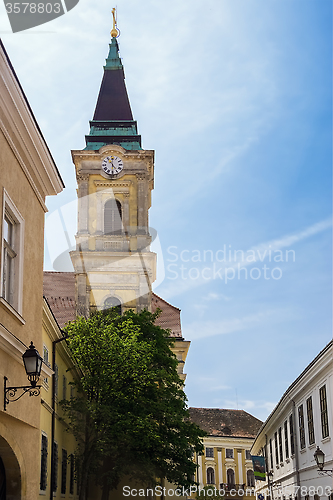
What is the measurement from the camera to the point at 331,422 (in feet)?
65.6

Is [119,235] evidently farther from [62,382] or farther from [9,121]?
[9,121]

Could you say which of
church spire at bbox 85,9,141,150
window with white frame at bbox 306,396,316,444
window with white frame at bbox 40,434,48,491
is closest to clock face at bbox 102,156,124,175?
church spire at bbox 85,9,141,150

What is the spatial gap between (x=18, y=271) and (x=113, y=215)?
31808mm

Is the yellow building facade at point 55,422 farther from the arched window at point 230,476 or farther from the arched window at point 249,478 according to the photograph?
the arched window at point 249,478

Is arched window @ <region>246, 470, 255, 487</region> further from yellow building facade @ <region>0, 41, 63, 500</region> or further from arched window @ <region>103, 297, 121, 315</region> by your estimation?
yellow building facade @ <region>0, 41, 63, 500</region>

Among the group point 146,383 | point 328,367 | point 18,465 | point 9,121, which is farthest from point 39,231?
point 146,383

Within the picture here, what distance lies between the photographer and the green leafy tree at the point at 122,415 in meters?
23.3

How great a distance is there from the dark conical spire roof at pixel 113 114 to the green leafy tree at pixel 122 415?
20911 millimetres

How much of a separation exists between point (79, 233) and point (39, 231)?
29093mm

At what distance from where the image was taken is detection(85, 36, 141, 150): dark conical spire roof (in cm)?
4403

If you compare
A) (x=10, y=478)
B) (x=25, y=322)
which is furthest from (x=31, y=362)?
(x=10, y=478)

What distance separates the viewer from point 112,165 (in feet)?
141

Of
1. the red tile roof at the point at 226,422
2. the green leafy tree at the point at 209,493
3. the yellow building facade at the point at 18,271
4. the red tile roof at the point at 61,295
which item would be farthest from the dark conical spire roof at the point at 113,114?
the red tile roof at the point at 226,422

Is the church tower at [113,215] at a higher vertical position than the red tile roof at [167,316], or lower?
higher
